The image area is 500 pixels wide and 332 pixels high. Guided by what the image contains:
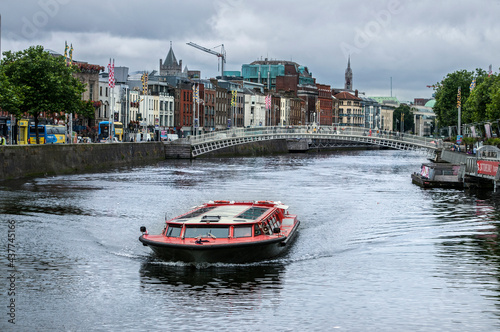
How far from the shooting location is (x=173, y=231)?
26828 millimetres

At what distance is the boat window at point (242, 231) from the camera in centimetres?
2678

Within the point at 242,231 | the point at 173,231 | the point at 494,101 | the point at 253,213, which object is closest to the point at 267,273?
the point at 242,231

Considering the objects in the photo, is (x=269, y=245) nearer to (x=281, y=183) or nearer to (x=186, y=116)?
(x=281, y=183)

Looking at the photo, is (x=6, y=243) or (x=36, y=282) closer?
(x=36, y=282)

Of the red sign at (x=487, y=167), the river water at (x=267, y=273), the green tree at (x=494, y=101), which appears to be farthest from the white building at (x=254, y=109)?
the river water at (x=267, y=273)

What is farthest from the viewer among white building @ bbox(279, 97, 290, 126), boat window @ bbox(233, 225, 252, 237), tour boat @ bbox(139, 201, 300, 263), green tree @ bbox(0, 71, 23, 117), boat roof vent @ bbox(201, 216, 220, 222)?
white building @ bbox(279, 97, 290, 126)

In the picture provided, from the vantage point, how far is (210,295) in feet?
75.6

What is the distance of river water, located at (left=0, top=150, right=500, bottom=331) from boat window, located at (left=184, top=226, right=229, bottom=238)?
3.43ft

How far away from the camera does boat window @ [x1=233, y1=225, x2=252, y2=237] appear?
26.8 m

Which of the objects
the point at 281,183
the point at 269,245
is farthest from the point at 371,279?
the point at 281,183

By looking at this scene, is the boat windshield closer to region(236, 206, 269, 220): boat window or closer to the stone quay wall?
region(236, 206, 269, 220): boat window

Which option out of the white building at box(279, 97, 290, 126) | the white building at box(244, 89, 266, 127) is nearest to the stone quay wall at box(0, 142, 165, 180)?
the white building at box(244, 89, 266, 127)

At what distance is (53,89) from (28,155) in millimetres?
11704

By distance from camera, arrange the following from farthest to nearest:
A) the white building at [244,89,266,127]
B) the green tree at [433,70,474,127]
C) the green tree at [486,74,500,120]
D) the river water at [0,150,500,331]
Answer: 1. the white building at [244,89,266,127]
2. the green tree at [433,70,474,127]
3. the green tree at [486,74,500,120]
4. the river water at [0,150,500,331]
